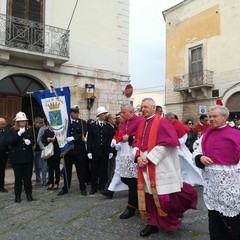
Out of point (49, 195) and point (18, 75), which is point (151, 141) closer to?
point (49, 195)

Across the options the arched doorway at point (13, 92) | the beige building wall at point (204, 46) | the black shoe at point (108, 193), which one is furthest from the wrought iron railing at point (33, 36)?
the beige building wall at point (204, 46)

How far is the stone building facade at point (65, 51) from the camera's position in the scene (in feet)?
37.5

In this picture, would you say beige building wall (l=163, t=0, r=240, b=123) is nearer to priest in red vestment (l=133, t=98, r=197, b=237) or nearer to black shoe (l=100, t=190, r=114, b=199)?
black shoe (l=100, t=190, r=114, b=199)

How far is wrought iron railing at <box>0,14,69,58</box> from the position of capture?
1109 cm

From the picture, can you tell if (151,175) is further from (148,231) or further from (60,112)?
(60,112)

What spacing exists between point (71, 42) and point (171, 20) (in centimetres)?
1108

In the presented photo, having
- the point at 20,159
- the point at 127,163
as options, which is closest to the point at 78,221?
the point at 127,163

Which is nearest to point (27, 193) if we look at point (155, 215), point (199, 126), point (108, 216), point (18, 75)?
point (108, 216)

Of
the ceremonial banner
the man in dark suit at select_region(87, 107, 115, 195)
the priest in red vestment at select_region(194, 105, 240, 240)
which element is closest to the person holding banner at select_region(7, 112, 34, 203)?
the ceremonial banner

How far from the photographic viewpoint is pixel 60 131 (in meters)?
7.02

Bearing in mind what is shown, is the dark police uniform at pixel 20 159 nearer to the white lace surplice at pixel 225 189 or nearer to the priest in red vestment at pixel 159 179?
the priest in red vestment at pixel 159 179

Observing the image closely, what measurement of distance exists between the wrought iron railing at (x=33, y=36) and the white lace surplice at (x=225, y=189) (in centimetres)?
931

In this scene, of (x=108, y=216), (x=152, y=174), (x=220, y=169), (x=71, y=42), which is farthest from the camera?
(x=71, y=42)

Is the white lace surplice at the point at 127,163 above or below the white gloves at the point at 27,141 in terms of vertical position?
below
